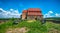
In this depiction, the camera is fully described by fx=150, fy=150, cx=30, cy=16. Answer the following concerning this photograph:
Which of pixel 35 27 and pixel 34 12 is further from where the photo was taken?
pixel 34 12

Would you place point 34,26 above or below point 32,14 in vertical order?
below

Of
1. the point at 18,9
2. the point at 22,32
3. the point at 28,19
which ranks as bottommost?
the point at 22,32

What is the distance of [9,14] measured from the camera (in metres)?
4.69

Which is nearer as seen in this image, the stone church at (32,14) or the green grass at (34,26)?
the green grass at (34,26)

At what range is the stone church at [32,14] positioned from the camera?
4645 millimetres

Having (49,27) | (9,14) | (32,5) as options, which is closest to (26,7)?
(32,5)

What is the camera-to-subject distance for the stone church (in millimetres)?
4645

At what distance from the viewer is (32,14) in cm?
474

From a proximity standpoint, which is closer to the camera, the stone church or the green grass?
the green grass

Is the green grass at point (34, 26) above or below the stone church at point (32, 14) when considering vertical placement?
below

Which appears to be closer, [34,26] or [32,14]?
[34,26]

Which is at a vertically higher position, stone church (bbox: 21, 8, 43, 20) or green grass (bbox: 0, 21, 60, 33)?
stone church (bbox: 21, 8, 43, 20)

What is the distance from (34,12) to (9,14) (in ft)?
2.61

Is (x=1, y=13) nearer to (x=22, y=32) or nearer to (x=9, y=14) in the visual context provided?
(x=9, y=14)
